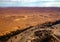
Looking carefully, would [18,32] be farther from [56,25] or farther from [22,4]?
[22,4]

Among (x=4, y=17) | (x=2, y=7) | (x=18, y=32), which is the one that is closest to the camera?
(x=18, y=32)

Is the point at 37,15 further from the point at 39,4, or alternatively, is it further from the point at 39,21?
the point at 39,4

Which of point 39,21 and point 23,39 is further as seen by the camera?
point 39,21

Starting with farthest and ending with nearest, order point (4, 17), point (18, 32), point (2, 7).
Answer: point (2, 7), point (4, 17), point (18, 32)

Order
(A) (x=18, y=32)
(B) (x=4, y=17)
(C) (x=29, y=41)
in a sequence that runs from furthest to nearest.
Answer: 1. (B) (x=4, y=17)
2. (A) (x=18, y=32)
3. (C) (x=29, y=41)

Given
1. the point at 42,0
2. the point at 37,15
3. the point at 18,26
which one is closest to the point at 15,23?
the point at 18,26

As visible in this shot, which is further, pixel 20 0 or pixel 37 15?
pixel 20 0

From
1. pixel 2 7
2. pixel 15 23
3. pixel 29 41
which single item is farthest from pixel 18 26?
pixel 2 7

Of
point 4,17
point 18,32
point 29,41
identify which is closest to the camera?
point 29,41
